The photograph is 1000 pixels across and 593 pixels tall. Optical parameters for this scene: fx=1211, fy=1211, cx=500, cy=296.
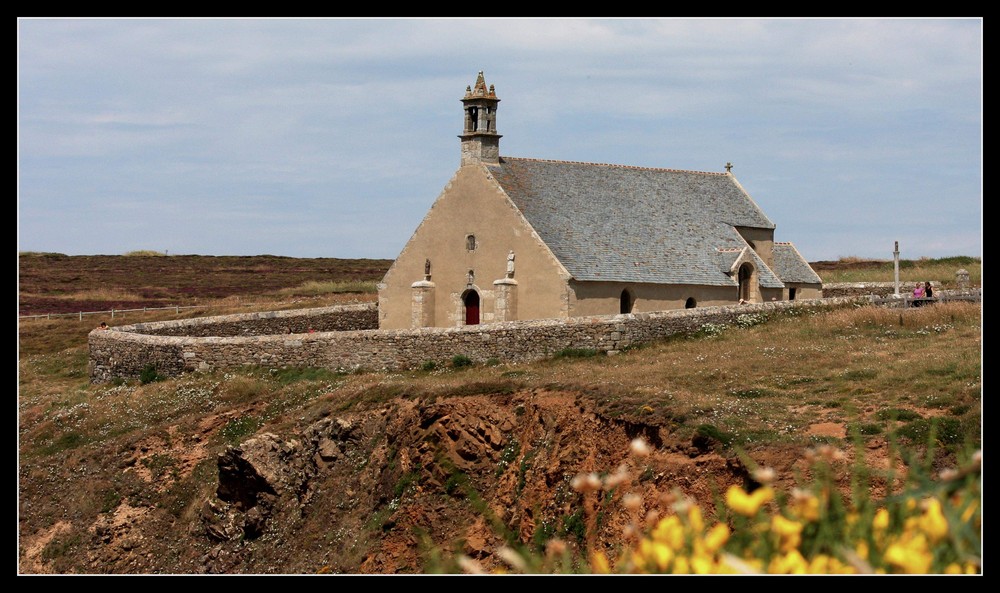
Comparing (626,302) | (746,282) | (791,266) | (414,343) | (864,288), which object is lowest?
(414,343)

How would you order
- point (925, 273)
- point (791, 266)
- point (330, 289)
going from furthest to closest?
point (330, 289), point (925, 273), point (791, 266)

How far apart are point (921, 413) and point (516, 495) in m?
7.34

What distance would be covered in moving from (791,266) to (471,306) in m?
13.8

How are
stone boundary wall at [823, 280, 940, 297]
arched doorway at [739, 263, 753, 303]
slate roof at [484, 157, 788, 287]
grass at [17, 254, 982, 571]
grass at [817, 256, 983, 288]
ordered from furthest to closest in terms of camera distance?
grass at [817, 256, 983, 288] → stone boundary wall at [823, 280, 940, 297] → arched doorway at [739, 263, 753, 303] → slate roof at [484, 157, 788, 287] → grass at [17, 254, 982, 571]

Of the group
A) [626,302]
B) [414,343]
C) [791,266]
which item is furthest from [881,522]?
[791,266]

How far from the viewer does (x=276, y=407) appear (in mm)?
29781

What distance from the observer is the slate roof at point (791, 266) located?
45531mm

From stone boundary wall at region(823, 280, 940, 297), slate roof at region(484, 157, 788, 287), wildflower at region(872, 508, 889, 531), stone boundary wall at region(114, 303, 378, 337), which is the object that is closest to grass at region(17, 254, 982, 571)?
stone boundary wall at region(114, 303, 378, 337)

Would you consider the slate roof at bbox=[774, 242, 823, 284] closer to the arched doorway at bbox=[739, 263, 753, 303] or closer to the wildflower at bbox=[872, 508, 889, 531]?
the arched doorway at bbox=[739, 263, 753, 303]

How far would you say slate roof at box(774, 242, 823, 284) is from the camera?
45531mm

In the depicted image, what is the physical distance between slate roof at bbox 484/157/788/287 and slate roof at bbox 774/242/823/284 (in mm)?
1900

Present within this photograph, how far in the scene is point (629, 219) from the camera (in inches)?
1601

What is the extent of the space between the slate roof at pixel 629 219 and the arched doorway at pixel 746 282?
0.43 metres

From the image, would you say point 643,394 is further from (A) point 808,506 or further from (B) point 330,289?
(B) point 330,289
